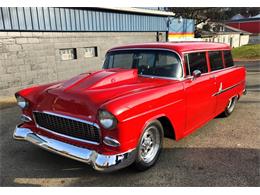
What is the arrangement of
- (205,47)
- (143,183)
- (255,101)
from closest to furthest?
(143,183) < (205,47) < (255,101)

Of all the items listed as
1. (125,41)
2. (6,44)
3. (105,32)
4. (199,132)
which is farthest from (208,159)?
(125,41)

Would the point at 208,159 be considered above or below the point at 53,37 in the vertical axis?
below

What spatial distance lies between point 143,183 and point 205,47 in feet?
9.53

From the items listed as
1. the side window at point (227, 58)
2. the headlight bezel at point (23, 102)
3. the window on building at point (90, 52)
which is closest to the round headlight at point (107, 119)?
the headlight bezel at point (23, 102)

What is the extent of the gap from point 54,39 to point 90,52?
217 centimetres

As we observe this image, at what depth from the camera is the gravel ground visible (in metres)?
3.20

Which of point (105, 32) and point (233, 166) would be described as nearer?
point (233, 166)

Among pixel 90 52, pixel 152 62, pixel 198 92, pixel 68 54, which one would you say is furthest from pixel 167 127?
pixel 90 52

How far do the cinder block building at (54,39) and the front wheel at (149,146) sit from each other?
6.34 m

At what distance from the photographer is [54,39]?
938 centimetres

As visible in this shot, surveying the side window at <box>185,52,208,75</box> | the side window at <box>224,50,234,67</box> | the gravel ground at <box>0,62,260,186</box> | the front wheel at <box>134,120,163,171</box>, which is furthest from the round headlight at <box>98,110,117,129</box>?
the side window at <box>224,50,234,67</box>

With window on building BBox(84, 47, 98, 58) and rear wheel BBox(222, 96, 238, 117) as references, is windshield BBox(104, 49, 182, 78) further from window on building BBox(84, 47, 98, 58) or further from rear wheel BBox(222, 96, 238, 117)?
window on building BBox(84, 47, 98, 58)

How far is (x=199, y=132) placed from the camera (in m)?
4.81

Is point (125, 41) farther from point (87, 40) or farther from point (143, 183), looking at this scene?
point (143, 183)
